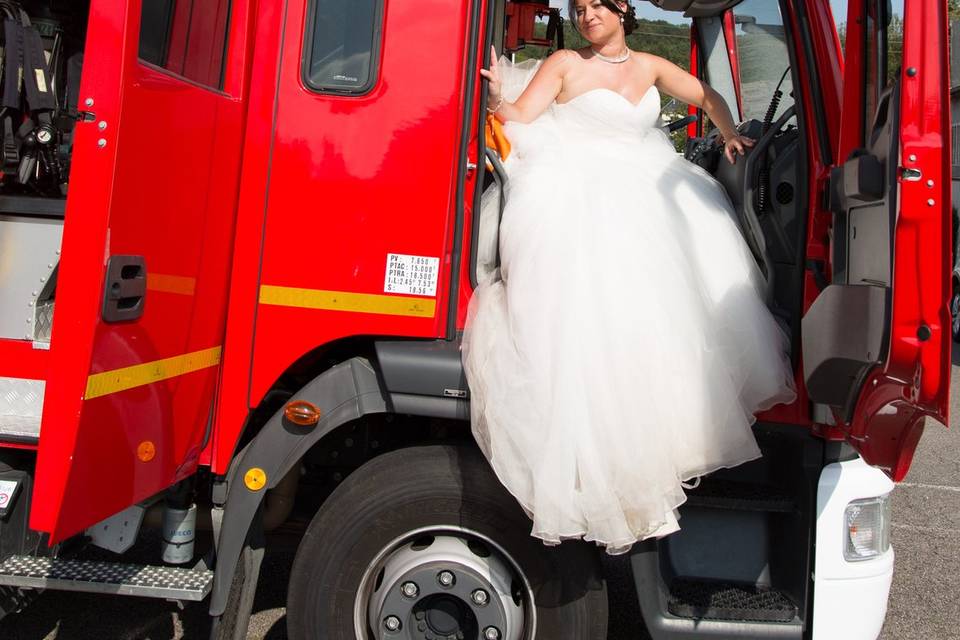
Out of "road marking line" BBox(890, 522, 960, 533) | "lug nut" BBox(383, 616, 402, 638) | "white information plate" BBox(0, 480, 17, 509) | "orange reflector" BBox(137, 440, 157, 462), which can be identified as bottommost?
"lug nut" BBox(383, 616, 402, 638)

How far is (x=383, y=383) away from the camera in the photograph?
2703mm

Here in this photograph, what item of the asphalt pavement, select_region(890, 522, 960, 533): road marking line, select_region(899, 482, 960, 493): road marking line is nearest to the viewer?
the asphalt pavement

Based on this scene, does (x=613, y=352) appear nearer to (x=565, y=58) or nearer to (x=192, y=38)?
(x=565, y=58)

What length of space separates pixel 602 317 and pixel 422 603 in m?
1.07

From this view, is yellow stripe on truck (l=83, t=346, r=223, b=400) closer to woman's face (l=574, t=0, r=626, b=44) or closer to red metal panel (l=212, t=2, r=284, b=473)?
red metal panel (l=212, t=2, r=284, b=473)

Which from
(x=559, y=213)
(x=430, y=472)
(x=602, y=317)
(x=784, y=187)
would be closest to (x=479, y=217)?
(x=559, y=213)

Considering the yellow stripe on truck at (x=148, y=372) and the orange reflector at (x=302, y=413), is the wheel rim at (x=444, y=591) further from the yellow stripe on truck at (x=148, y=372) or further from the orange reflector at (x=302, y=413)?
the yellow stripe on truck at (x=148, y=372)

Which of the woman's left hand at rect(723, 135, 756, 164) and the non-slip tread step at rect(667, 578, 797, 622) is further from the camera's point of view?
the woman's left hand at rect(723, 135, 756, 164)

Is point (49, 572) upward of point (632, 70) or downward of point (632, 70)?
downward

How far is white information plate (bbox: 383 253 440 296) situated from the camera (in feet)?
8.63

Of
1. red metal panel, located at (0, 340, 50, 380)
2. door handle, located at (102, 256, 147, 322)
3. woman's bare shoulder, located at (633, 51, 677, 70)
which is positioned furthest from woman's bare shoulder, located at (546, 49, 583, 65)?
red metal panel, located at (0, 340, 50, 380)

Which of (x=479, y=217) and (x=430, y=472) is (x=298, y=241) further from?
(x=430, y=472)

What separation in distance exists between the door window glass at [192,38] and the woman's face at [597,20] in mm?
1345

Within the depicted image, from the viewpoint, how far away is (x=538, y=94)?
318 cm
